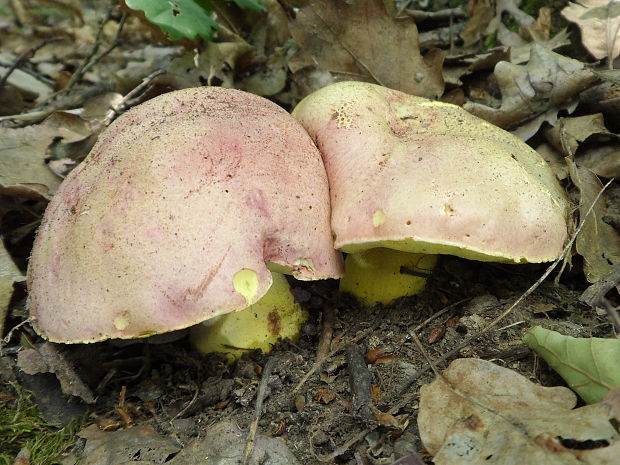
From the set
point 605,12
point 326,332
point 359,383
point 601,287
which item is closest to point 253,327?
point 326,332

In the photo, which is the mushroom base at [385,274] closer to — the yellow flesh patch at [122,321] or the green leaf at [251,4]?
the yellow flesh patch at [122,321]

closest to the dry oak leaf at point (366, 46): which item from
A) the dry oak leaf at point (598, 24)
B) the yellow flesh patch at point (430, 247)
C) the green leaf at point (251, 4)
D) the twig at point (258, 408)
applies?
the green leaf at point (251, 4)

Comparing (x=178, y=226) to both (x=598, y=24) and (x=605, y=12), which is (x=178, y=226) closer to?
(x=598, y=24)

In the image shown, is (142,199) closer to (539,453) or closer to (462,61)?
(539,453)

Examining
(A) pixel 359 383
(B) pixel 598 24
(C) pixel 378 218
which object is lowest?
(A) pixel 359 383

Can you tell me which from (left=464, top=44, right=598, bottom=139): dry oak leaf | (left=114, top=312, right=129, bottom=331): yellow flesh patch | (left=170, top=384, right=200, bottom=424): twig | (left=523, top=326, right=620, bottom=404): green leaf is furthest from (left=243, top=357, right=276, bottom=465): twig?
(left=464, top=44, right=598, bottom=139): dry oak leaf

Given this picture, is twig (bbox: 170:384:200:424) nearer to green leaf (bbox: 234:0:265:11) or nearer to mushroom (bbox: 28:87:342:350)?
mushroom (bbox: 28:87:342:350)
